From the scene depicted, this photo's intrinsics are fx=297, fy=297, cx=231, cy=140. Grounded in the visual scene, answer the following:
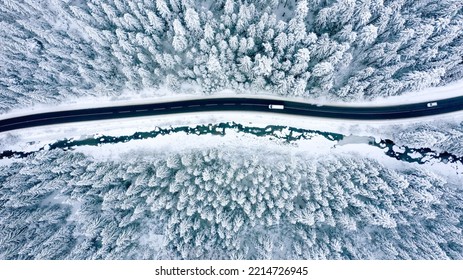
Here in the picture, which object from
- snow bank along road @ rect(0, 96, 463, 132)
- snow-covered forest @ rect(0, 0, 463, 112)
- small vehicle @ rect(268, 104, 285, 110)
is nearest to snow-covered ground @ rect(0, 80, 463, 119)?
snow bank along road @ rect(0, 96, 463, 132)

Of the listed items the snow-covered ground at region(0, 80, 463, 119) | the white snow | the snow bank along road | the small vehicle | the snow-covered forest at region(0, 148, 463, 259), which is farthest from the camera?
the white snow

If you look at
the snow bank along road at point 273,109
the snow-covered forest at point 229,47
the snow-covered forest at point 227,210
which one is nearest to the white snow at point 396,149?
the snow-covered forest at point 227,210

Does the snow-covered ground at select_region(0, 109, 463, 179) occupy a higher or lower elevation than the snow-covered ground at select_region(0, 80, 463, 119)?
lower

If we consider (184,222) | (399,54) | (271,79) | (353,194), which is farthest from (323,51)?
(184,222)

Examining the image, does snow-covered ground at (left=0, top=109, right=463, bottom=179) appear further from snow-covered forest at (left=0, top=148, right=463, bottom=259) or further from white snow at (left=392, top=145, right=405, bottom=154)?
snow-covered forest at (left=0, top=148, right=463, bottom=259)

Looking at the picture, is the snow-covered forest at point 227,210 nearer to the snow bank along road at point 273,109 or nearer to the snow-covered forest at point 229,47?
the snow bank along road at point 273,109

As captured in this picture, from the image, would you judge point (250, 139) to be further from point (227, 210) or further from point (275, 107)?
point (227, 210)
